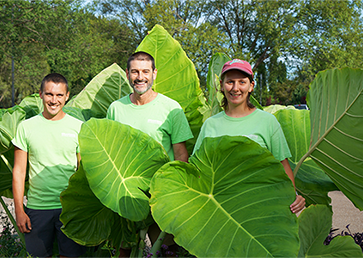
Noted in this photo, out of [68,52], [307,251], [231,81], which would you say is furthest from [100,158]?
[68,52]

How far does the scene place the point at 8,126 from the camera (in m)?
2.38

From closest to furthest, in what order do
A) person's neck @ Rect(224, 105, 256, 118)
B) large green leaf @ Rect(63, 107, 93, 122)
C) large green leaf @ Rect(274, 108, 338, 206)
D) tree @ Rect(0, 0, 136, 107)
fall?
1. person's neck @ Rect(224, 105, 256, 118)
2. large green leaf @ Rect(274, 108, 338, 206)
3. large green leaf @ Rect(63, 107, 93, 122)
4. tree @ Rect(0, 0, 136, 107)

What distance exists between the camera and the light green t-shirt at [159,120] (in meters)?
2.07

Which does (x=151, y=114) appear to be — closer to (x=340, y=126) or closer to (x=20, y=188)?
(x=20, y=188)

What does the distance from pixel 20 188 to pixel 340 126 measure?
1.97 m

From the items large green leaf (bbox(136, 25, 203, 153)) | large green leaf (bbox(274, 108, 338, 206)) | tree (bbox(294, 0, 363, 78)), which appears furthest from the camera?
tree (bbox(294, 0, 363, 78))

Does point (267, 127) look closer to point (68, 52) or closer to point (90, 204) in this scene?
point (90, 204)

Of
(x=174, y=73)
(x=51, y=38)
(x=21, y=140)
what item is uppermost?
(x=51, y=38)

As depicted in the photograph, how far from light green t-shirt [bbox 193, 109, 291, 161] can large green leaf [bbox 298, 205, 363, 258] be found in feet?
1.19

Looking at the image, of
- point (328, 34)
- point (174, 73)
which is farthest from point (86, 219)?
point (328, 34)

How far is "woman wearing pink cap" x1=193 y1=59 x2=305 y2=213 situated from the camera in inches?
66.5

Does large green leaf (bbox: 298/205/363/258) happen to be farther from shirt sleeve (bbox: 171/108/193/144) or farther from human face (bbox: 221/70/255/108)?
shirt sleeve (bbox: 171/108/193/144)

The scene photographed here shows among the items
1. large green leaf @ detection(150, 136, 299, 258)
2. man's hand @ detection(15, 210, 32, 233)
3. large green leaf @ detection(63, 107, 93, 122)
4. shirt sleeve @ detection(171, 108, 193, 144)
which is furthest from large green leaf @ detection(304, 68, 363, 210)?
man's hand @ detection(15, 210, 32, 233)

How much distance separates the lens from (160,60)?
272 cm
